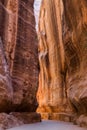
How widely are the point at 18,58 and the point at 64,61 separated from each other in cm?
513

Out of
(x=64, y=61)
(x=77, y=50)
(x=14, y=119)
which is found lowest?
(x=14, y=119)

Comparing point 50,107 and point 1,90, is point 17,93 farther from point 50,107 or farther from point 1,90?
point 50,107

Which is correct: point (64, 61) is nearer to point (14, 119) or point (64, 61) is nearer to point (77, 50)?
point (77, 50)

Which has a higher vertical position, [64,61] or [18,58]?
[64,61]

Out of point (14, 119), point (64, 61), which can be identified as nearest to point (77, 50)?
point (64, 61)

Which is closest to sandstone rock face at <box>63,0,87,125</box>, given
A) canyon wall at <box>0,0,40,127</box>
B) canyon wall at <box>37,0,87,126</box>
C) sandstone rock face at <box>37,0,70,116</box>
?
canyon wall at <box>37,0,87,126</box>

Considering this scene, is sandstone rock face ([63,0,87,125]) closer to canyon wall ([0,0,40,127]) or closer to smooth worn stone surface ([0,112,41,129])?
canyon wall ([0,0,40,127])

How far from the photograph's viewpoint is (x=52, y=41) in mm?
14945

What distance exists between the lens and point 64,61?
1285cm

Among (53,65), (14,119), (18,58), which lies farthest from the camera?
(53,65)

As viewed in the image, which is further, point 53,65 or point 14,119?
point 53,65

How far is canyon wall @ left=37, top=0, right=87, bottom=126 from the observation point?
8016 millimetres

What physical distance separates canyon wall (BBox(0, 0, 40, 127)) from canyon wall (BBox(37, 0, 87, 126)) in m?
1.90

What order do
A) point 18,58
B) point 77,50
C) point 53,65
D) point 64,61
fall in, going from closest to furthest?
point 18,58 < point 77,50 < point 64,61 < point 53,65
